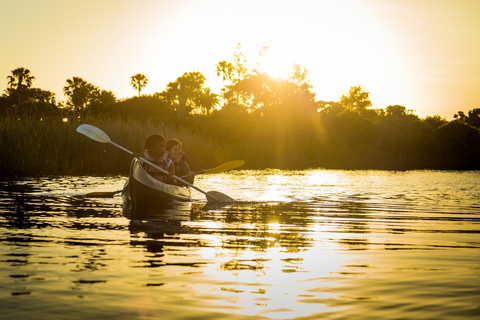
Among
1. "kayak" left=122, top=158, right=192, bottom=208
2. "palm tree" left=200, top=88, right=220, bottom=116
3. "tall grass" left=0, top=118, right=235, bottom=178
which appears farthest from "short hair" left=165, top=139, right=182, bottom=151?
"palm tree" left=200, top=88, right=220, bottom=116

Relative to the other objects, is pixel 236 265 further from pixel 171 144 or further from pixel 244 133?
pixel 244 133

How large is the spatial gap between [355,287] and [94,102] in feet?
189

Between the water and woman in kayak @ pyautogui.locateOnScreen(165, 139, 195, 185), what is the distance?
2.52 meters

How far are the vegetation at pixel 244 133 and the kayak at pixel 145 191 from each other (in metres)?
8.60

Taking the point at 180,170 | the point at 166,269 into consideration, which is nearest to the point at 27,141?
the point at 180,170

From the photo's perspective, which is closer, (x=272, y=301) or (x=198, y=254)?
(x=272, y=301)

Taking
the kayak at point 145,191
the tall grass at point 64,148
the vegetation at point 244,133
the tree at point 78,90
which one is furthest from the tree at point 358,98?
the kayak at point 145,191

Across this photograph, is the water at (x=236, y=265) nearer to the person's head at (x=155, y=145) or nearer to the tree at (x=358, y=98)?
the person's head at (x=155, y=145)

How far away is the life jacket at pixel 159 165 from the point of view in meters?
11.0

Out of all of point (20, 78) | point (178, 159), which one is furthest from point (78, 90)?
point (178, 159)

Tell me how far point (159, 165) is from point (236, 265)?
21.9 ft

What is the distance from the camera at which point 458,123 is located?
151ft

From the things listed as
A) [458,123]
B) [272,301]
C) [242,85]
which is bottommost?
[272,301]

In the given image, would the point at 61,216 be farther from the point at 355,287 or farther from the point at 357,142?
the point at 357,142
